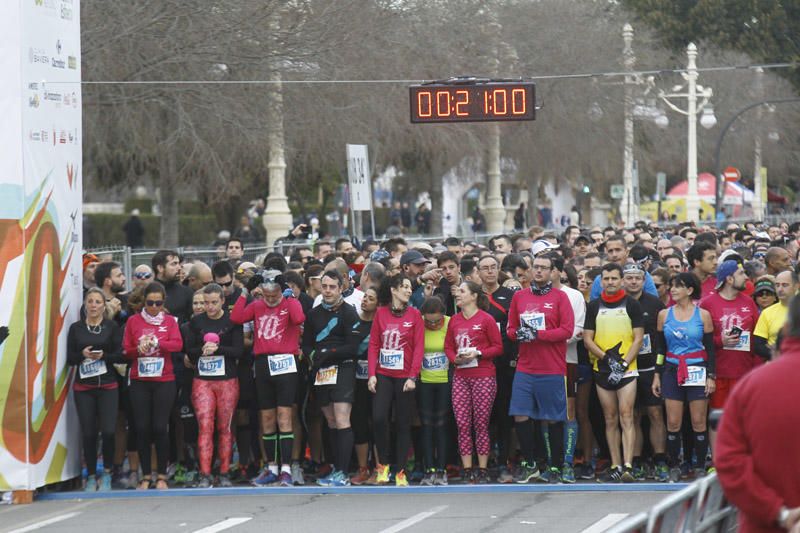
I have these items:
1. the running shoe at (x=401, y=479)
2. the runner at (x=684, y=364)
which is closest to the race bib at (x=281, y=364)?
the running shoe at (x=401, y=479)

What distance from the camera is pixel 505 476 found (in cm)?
1326

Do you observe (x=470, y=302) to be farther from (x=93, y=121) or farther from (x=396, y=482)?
(x=93, y=121)

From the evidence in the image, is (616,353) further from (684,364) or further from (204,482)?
(204,482)

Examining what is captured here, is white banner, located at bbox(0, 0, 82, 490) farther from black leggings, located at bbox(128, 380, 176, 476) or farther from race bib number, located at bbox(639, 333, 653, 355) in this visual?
race bib number, located at bbox(639, 333, 653, 355)

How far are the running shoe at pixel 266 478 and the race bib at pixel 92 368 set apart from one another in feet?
5.35

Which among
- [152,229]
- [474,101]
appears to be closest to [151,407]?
[474,101]

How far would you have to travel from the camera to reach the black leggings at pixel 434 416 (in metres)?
13.2

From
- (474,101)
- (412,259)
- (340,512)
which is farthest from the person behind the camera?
(474,101)

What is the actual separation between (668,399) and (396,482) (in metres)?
2.44

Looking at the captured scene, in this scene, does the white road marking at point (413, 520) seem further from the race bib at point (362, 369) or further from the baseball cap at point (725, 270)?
the baseball cap at point (725, 270)

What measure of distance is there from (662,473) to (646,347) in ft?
3.55

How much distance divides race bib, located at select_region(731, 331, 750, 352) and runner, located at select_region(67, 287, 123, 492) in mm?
5243

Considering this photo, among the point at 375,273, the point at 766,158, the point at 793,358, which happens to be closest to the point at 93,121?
the point at 375,273

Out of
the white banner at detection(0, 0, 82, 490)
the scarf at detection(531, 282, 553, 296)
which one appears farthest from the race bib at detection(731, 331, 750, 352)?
the white banner at detection(0, 0, 82, 490)
